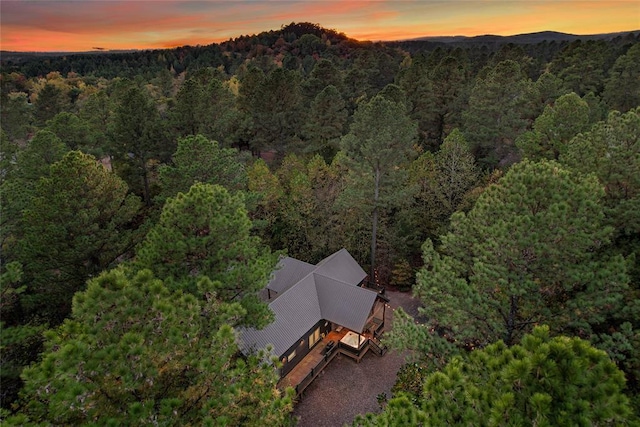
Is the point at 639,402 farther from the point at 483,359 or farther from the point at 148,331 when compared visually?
the point at 148,331

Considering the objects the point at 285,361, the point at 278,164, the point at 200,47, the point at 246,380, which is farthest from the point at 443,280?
the point at 200,47

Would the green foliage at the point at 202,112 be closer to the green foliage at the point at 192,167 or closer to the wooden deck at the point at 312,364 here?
the green foliage at the point at 192,167

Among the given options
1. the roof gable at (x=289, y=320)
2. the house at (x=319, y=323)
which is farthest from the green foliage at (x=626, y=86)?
the roof gable at (x=289, y=320)

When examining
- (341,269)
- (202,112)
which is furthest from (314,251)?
(202,112)

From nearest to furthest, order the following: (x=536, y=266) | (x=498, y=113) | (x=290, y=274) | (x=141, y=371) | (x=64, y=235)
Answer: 1. (x=141, y=371)
2. (x=536, y=266)
3. (x=64, y=235)
4. (x=290, y=274)
5. (x=498, y=113)

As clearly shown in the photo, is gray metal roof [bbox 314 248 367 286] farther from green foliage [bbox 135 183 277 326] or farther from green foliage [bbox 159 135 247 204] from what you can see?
green foliage [bbox 135 183 277 326]

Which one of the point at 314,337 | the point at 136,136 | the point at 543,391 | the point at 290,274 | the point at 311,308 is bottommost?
the point at 314,337

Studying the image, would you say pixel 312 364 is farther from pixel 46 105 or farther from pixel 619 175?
pixel 46 105
